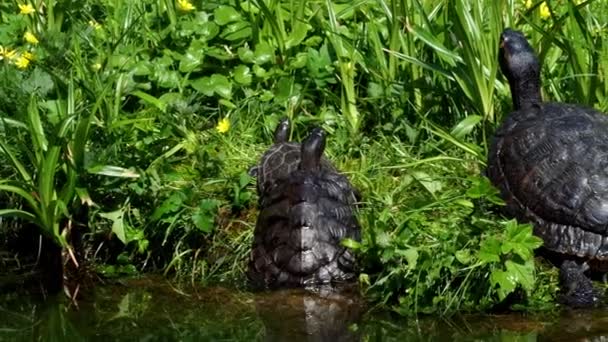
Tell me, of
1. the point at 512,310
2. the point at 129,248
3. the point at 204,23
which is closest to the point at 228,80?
the point at 204,23

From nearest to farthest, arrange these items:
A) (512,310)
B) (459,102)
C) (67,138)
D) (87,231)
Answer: (512,310)
(67,138)
(87,231)
(459,102)

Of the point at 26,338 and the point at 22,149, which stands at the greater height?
the point at 22,149

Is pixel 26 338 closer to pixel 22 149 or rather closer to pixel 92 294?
pixel 92 294

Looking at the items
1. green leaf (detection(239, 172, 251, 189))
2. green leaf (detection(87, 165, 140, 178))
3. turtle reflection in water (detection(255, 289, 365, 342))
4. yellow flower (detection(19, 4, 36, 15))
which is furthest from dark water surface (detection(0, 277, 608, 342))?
yellow flower (detection(19, 4, 36, 15))

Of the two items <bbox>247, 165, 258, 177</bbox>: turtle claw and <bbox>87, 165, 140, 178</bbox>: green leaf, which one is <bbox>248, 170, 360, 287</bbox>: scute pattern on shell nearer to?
<bbox>247, 165, 258, 177</bbox>: turtle claw

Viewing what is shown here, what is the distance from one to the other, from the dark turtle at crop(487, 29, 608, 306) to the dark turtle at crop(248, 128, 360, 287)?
738 millimetres

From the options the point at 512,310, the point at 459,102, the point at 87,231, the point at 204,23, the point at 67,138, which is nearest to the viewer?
the point at 512,310

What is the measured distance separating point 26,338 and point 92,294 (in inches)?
20.8

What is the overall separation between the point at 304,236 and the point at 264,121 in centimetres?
125

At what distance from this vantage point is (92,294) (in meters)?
5.86

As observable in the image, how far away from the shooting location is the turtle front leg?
5.32m

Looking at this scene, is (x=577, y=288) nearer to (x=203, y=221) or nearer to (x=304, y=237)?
(x=304, y=237)

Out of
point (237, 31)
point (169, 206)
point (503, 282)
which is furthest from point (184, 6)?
point (503, 282)

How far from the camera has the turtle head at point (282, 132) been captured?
21.1 ft
